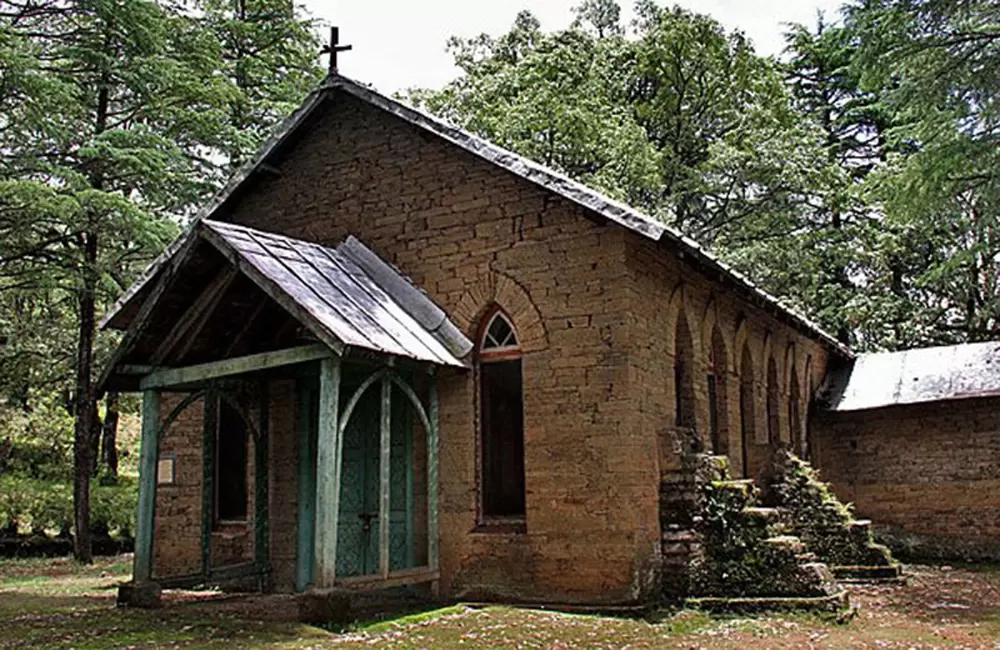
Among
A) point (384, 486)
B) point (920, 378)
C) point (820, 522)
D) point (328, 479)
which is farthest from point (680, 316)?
point (920, 378)

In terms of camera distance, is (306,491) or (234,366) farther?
(306,491)

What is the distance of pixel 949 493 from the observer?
20109mm

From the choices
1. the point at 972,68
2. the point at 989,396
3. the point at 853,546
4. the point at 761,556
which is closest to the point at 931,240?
the point at 989,396

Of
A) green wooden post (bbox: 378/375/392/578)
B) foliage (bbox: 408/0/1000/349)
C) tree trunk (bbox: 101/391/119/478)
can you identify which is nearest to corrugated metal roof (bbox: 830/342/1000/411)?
foliage (bbox: 408/0/1000/349)

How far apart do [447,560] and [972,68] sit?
1149cm

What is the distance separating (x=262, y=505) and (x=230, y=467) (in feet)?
6.35

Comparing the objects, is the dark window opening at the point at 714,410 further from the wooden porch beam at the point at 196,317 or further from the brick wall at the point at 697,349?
the wooden porch beam at the point at 196,317

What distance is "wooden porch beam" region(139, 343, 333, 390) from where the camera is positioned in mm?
10742

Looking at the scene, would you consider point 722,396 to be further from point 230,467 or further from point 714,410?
point 230,467

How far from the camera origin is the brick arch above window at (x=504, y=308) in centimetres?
1247

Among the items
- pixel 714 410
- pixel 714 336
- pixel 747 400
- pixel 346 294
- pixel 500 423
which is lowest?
pixel 500 423

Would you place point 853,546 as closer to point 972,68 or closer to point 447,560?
point 447,560

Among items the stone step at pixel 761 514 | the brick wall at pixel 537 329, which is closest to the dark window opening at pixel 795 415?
the brick wall at pixel 537 329

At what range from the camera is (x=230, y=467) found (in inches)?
603
